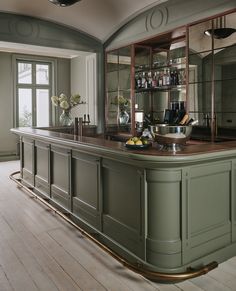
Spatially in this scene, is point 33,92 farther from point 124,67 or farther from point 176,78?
point 176,78

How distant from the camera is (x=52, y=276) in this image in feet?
8.04

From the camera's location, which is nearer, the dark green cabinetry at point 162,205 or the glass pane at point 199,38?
the dark green cabinetry at point 162,205

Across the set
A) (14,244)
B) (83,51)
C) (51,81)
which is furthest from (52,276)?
(51,81)

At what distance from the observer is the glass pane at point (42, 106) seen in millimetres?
8797

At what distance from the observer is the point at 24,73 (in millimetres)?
8508

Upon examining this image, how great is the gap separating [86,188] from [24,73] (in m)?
6.18

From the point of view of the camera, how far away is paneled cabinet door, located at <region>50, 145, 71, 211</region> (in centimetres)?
363

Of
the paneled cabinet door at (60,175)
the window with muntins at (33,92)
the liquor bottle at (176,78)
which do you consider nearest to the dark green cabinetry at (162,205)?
the paneled cabinet door at (60,175)

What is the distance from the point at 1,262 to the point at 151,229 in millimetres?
1321

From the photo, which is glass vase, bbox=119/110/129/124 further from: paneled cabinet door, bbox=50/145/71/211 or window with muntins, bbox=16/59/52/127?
window with muntins, bbox=16/59/52/127

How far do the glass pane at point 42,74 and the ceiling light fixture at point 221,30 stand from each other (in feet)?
18.9

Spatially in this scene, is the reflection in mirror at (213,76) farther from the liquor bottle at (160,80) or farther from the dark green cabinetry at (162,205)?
the dark green cabinetry at (162,205)

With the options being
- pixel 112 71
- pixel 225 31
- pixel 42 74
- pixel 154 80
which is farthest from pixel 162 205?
pixel 42 74

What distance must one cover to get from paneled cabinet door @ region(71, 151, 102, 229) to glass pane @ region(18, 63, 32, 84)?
5734 millimetres
